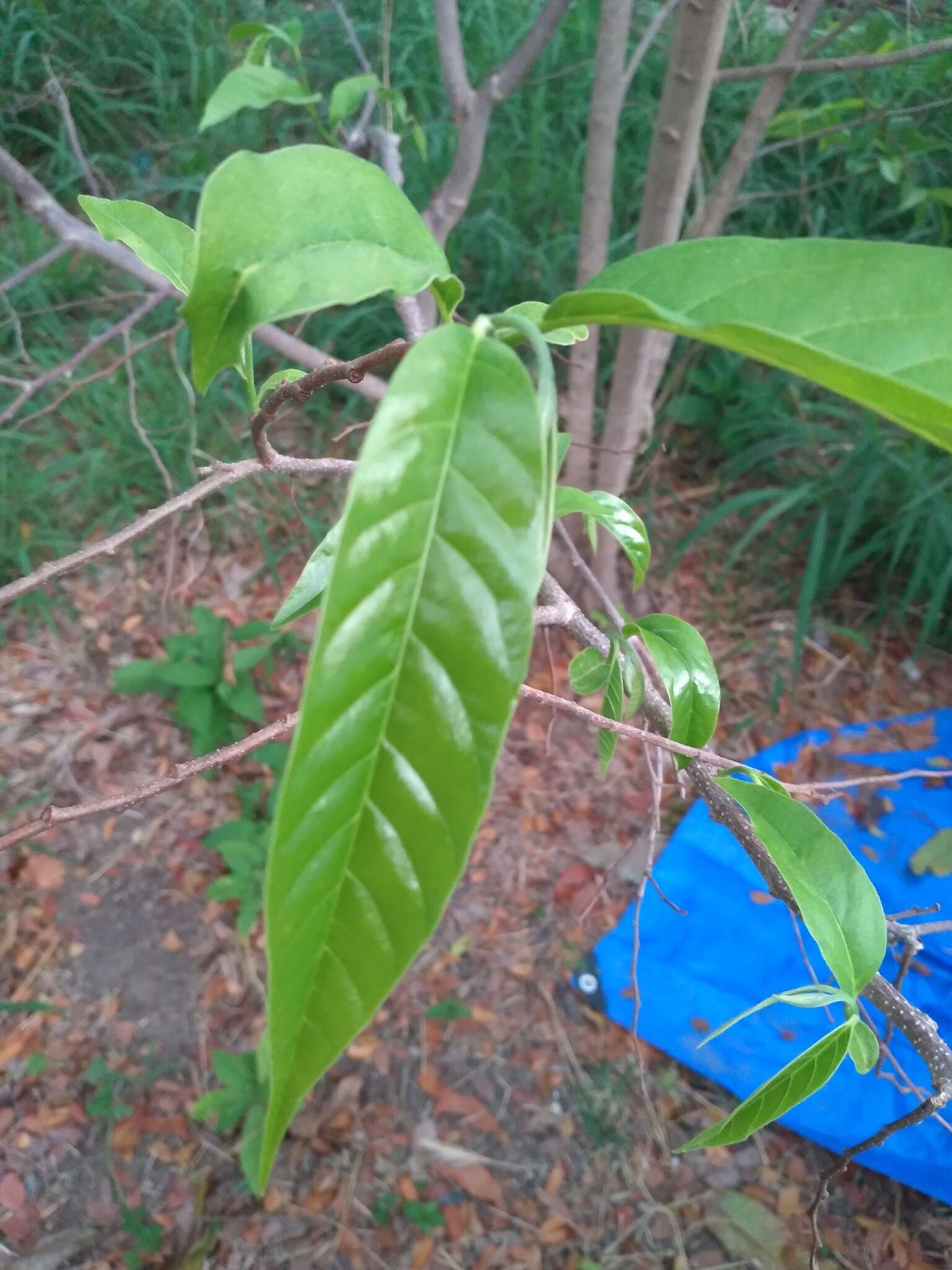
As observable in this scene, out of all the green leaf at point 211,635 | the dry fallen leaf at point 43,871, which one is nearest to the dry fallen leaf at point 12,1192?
the dry fallen leaf at point 43,871

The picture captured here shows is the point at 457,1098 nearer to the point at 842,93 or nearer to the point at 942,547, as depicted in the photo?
the point at 942,547

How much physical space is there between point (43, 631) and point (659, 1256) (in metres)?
1.73

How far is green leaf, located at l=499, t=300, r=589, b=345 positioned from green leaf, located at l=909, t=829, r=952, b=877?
1.35 meters

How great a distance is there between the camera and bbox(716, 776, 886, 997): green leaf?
1.45ft

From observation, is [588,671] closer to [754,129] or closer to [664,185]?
[664,185]

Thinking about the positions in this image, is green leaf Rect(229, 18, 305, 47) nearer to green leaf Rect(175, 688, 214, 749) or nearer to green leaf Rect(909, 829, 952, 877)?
green leaf Rect(175, 688, 214, 749)

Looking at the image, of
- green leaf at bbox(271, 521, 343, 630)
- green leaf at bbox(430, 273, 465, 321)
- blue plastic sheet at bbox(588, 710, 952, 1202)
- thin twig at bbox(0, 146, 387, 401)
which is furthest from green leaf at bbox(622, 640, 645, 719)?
blue plastic sheet at bbox(588, 710, 952, 1202)

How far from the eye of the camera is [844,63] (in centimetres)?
106

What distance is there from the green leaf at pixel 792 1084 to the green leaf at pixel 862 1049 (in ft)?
0.03

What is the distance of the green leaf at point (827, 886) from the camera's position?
441 mm

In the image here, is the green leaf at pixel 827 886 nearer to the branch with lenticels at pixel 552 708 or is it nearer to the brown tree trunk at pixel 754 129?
the branch with lenticels at pixel 552 708

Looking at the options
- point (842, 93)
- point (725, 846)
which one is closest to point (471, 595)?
point (725, 846)

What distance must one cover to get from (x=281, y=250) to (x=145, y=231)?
0.93ft

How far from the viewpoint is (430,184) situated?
2.11 metres
